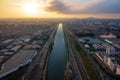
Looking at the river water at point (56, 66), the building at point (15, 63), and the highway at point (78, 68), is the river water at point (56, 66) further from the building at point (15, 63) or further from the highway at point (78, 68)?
the building at point (15, 63)

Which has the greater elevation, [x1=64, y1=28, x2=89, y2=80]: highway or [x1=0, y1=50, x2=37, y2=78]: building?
[x1=0, y1=50, x2=37, y2=78]: building

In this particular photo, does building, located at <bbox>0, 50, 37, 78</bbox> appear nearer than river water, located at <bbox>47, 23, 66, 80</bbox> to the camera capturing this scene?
No

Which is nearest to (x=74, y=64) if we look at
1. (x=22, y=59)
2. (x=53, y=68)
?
(x=53, y=68)

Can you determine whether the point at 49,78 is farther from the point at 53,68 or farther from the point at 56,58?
the point at 56,58

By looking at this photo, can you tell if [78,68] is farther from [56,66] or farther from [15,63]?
[15,63]

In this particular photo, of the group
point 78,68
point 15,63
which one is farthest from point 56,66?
point 15,63

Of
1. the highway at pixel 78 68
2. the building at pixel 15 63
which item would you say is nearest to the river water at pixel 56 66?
the highway at pixel 78 68

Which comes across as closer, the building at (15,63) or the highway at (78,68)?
the highway at (78,68)

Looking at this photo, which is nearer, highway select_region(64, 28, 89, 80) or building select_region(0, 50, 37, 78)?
highway select_region(64, 28, 89, 80)

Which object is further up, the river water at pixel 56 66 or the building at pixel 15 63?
the building at pixel 15 63

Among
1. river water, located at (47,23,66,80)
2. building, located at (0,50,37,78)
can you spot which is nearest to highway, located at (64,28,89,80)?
river water, located at (47,23,66,80)

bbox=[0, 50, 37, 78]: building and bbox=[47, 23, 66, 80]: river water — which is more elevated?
bbox=[0, 50, 37, 78]: building

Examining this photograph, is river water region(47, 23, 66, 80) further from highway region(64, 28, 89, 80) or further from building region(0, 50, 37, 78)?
building region(0, 50, 37, 78)
